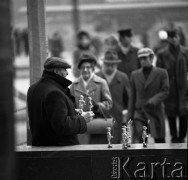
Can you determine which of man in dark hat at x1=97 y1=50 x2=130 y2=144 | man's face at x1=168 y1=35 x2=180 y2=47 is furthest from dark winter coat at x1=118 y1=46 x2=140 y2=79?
man in dark hat at x1=97 y1=50 x2=130 y2=144

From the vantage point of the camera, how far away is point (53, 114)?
10.8 m

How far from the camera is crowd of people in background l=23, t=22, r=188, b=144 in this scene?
46.6 feet

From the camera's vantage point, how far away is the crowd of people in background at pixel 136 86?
560 inches

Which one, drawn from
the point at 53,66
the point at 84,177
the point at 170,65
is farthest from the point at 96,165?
the point at 170,65

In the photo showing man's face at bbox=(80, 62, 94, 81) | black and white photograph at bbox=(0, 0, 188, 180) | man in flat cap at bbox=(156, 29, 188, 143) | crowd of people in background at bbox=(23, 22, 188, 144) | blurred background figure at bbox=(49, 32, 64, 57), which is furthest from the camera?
blurred background figure at bbox=(49, 32, 64, 57)

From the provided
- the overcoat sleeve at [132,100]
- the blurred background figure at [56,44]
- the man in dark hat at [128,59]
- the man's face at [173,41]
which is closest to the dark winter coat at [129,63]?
the man in dark hat at [128,59]

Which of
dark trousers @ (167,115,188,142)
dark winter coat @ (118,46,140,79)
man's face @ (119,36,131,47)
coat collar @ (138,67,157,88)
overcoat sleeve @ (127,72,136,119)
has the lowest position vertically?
dark trousers @ (167,115,188,142)

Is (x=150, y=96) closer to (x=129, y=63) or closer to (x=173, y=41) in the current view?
(x=129, y=63)

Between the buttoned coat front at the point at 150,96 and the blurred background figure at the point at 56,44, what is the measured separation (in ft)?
69.5

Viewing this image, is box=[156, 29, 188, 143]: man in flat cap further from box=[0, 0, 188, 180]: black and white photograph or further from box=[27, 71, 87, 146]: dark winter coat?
box=[27, 71, 87, 146]: dark winter coat

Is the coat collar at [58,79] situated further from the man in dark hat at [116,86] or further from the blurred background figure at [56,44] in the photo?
the blurred background figure at [56,44]

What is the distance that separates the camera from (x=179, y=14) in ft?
141

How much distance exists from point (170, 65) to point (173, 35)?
65 cm

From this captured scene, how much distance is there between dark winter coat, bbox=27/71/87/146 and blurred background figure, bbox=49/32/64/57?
84.4 feet
